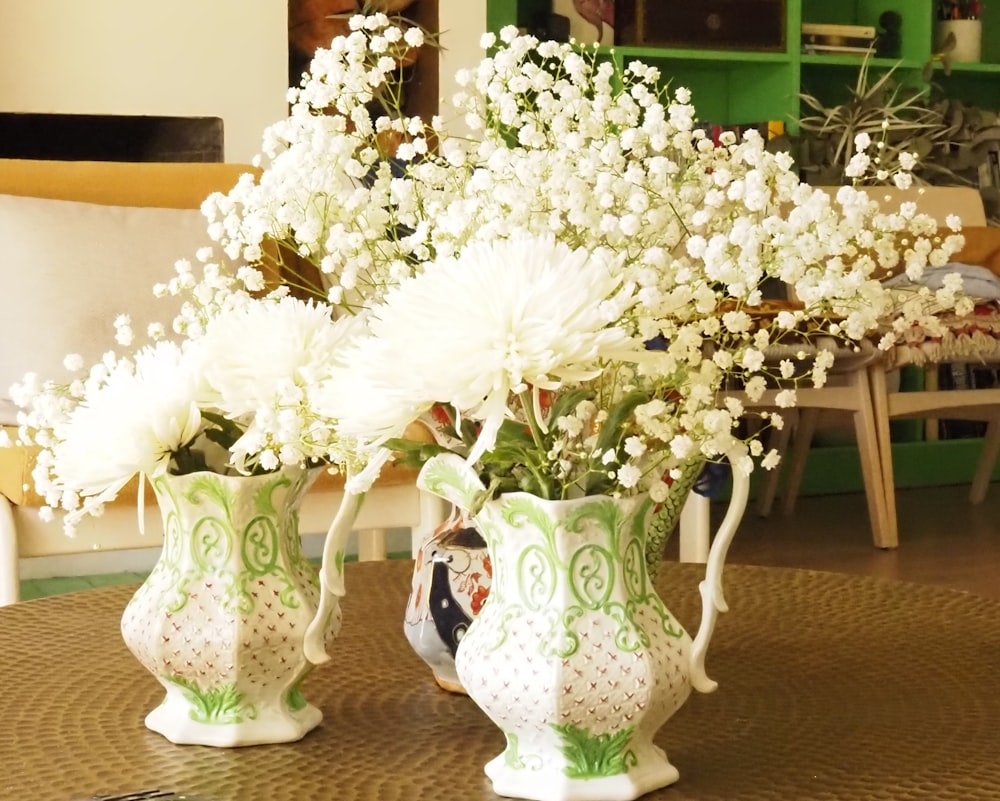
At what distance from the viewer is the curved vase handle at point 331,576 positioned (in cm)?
83

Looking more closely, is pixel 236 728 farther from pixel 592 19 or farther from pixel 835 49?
pixel 835 49

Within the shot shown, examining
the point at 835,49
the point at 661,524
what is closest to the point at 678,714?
the point at 661,524

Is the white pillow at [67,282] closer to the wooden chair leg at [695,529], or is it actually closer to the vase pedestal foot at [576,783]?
the wooden chair leg at [695,529]

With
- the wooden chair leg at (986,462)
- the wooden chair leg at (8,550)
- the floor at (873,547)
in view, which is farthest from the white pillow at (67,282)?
the wooden chair leg at (986,462)

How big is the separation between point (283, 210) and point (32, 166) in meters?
1.84

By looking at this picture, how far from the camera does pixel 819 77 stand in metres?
4.69

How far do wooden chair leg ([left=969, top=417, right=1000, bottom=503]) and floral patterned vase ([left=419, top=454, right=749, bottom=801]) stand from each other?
3421 mm

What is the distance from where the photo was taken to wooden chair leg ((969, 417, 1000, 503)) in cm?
400

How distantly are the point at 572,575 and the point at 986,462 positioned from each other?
11.7ft

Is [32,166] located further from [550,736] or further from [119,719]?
[550,736]

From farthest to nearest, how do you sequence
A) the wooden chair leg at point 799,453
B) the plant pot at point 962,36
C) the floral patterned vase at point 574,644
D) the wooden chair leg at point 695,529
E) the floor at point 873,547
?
1. the plant pot at point 962,36
2. the wooden chair leg at point 799,453
3. the floor at point 873,547
4. the wooden chair leg at point 695,529
5. the floral patterned vase at point 574,644

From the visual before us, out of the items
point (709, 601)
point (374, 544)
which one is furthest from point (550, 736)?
point (374, 544)

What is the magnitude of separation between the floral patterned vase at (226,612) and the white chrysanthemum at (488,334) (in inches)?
8.3

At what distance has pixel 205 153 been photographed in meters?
3.20
